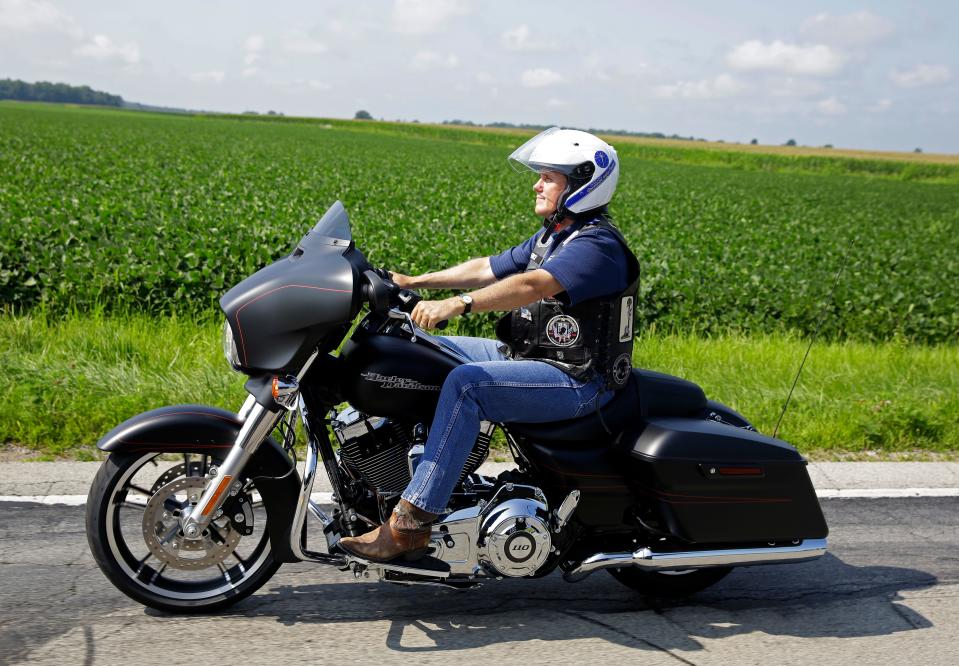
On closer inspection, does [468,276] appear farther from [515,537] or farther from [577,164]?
[515,537]

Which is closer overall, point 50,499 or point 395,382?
point 395,382

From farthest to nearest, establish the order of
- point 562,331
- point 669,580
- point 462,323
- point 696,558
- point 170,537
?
point 462,323
point 669,580
point 696,558
point 562,331
point 170,537

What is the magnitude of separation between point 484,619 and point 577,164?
1.79m

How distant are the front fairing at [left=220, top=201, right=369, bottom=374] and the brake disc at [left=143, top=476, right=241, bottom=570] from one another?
55 centimetres

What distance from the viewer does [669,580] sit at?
3.89 meters

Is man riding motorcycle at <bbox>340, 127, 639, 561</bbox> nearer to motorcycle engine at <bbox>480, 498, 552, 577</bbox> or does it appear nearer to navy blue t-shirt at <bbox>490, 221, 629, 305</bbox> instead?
navy blue t-shirt at <bbox>490, 221, 629, 305</bbox>

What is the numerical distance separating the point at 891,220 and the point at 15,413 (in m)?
24.7

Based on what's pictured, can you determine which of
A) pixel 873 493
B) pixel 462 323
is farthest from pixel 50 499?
pixel 462 323

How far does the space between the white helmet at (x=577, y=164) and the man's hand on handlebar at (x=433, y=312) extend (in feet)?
2.21

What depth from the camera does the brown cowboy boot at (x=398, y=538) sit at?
11.0ft

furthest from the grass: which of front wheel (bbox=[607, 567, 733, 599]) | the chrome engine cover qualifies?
the chrome engine cover

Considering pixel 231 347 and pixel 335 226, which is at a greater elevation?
pixel 335 226

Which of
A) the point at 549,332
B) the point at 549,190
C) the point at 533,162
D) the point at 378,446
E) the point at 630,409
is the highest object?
the point at 533,162

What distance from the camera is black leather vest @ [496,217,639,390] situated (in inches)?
137
